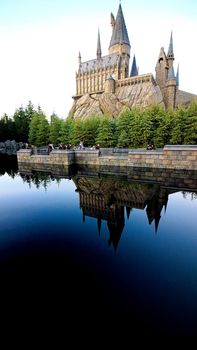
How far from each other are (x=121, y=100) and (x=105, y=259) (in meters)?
59.6

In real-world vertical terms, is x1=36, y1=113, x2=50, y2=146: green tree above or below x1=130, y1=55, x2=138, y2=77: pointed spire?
below

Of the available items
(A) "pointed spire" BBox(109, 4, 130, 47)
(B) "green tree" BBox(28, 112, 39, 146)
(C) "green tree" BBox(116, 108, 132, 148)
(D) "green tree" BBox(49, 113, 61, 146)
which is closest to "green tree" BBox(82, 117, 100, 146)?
(C) "green tree" BBox(116, 108, 132, 148)

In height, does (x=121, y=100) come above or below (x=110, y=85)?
below

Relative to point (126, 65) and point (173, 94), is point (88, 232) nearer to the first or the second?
point (173, 94)

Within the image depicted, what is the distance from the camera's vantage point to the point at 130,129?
31.8 m

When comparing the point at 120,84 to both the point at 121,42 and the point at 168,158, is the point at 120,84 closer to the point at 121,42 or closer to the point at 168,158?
the point at 121,42

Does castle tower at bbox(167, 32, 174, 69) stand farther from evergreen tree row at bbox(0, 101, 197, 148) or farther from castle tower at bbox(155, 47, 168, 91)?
evergreen tree row at bbox(0, 101, 197, 148)

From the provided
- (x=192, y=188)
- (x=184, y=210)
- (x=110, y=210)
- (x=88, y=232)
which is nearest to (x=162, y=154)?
(x=192, y=188)

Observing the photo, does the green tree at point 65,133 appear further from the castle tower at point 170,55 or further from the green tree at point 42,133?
the castle tower at point 170,55

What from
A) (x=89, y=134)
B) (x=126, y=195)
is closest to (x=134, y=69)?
(x=89, y=134)

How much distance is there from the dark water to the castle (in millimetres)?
50160

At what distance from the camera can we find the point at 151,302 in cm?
308

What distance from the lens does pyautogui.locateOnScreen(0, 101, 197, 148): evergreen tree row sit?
27469mm

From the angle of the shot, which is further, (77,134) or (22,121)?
(22,121)
